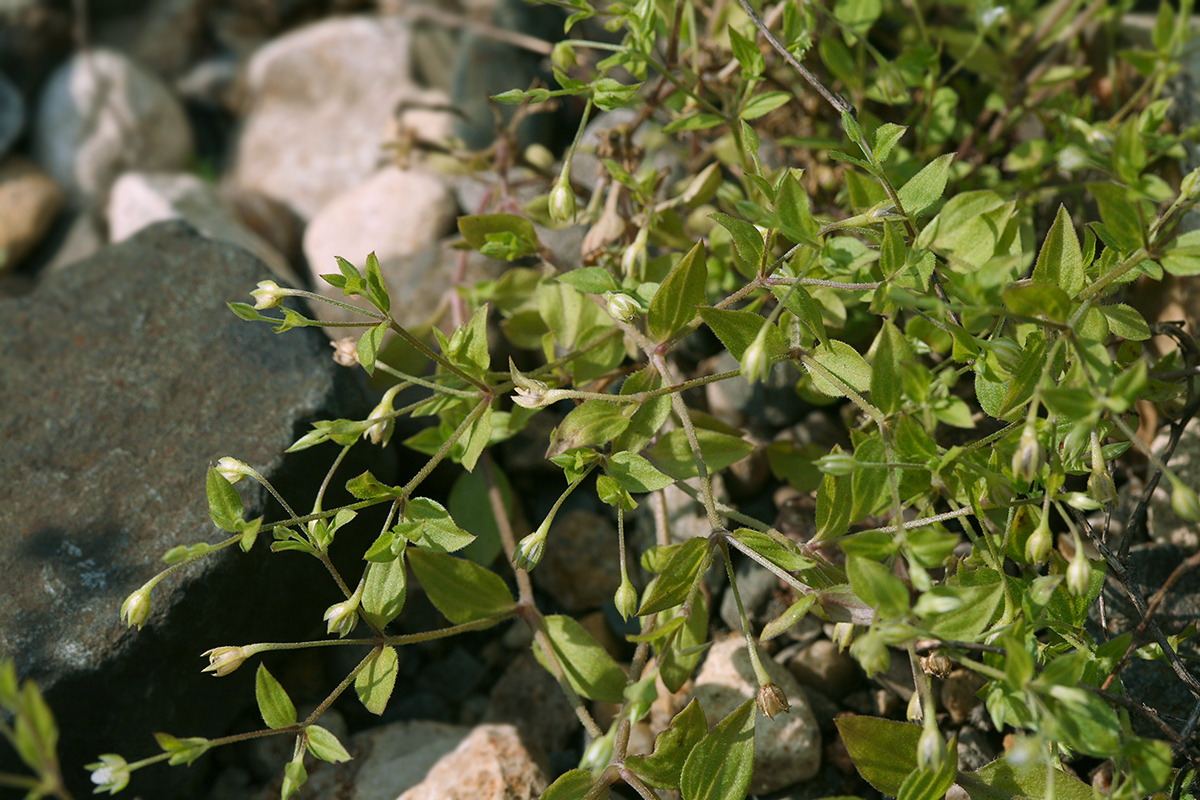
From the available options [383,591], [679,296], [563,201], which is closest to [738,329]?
[679,296]

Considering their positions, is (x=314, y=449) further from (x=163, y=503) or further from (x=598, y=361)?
(x=598, y=361)

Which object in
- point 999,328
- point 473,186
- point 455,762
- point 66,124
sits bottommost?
point 455,762

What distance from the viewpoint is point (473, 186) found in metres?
3.19

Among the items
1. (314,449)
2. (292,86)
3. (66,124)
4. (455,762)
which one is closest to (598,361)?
(314,449)

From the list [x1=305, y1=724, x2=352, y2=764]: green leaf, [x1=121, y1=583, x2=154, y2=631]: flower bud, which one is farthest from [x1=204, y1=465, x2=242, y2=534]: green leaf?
[x1=305, y1=724, x2=352, y2=764]: green leaf

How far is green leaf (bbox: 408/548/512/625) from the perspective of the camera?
180cm

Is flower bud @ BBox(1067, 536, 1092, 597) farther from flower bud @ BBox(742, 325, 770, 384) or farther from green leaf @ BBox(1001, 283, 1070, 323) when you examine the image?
flower bud @ BBox(742, 325, 770, 384)

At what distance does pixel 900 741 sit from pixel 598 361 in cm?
97

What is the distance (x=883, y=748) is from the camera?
1.63m

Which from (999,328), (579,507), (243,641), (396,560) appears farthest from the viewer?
(579,507)

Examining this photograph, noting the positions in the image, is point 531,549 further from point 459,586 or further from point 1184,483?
point 1184,483

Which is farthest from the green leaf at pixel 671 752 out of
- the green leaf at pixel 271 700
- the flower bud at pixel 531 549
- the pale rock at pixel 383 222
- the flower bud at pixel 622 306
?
the pale rock at pixel 383 222

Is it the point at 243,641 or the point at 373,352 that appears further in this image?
the point at 243,641

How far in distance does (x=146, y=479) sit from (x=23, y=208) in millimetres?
2253
